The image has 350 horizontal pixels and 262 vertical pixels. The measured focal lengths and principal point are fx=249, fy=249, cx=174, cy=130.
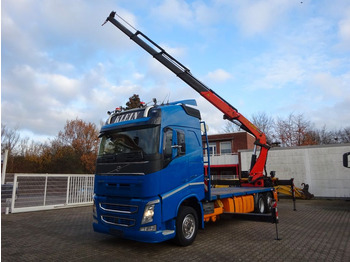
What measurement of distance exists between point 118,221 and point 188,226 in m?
1.67

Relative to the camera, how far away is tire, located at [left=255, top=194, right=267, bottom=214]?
9625 mm

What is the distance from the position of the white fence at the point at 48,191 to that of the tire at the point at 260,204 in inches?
377

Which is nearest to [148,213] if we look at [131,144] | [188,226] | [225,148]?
[188,226]

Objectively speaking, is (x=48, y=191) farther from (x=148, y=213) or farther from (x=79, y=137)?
(x=79, y=137)

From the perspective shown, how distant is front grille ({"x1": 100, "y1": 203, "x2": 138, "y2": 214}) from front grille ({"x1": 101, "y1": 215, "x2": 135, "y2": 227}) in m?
0.16

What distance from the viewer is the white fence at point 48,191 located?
11.4 metres

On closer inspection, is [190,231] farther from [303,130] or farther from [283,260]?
[303,130]

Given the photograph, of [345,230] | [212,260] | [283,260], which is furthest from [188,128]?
[345,230]

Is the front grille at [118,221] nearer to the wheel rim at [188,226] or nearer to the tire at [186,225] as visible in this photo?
the tire at [186,225]

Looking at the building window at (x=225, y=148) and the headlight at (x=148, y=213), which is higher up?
the building window at (x=225, y=148)

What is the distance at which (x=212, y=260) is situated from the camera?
16.5ft

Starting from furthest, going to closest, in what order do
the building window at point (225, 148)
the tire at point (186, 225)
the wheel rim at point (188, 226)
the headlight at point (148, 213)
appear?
the building window at point (225, 148)
the wheel rim at point (188, 226)
the tire at point (186, 225)
the headlight at point (148, 213)

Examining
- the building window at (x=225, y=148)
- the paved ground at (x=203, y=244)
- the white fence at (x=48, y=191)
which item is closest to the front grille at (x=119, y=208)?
the paved ground at (x=203, y=244)

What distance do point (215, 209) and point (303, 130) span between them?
36981 mm
